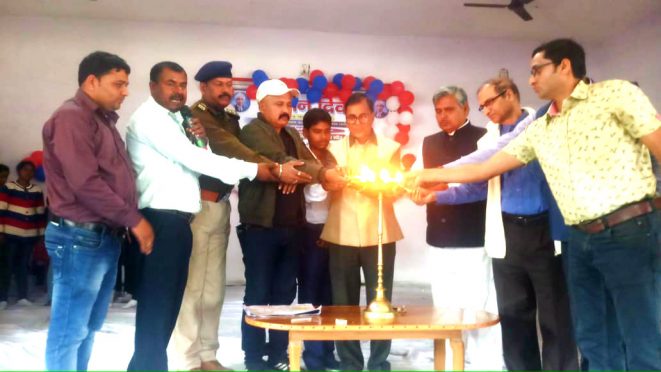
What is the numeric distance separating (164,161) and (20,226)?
394 centimetres

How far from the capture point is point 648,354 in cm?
227

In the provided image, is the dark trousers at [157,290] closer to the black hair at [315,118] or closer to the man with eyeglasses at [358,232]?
the man with eyeglasses at [358,232]

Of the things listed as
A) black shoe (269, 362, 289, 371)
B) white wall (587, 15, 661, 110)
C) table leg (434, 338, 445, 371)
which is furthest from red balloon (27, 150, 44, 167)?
white wall (587, 15, 661, 110)

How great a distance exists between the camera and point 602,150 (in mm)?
2375

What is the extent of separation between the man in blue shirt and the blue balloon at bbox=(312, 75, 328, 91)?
4.22 metres

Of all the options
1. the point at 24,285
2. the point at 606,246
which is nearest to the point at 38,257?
the point at 24,285

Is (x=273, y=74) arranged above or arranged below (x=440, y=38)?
below

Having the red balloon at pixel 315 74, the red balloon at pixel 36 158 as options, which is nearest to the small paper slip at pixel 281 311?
the red balloon at pixel 315 74

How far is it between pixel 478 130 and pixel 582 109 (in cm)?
116

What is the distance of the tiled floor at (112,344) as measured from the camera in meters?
3.78

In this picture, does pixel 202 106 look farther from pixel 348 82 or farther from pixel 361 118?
pixel 348 82

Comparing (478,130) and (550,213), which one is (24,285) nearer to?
(478,130)

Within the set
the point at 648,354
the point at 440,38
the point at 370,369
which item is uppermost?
the point at 440,38

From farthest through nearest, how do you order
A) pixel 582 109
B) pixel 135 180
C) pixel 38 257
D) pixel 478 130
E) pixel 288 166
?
1. pixel 38 257
2. pixel 478 130
3. pixel 288 166
4. pixel 135 180
5. pixel 582 109
